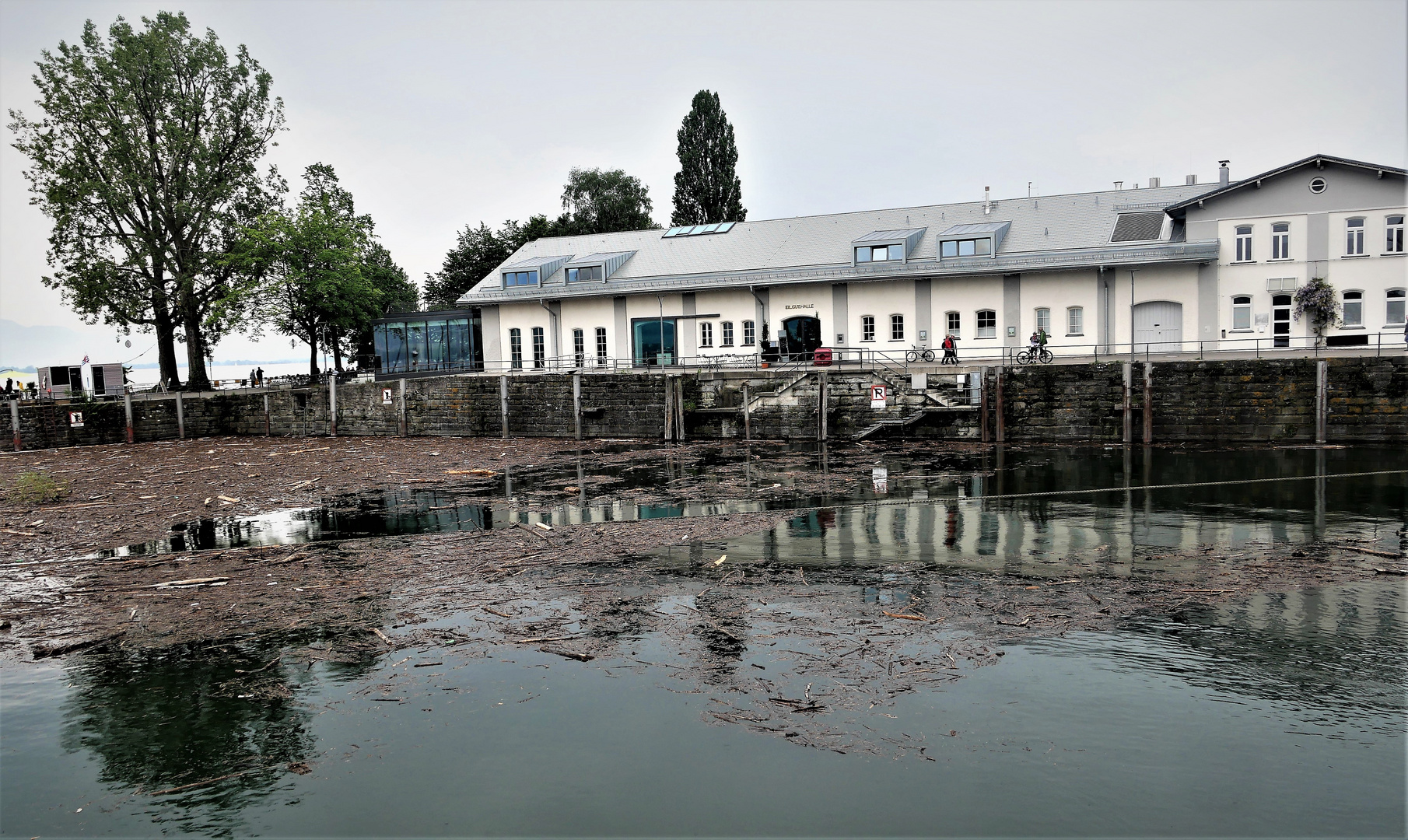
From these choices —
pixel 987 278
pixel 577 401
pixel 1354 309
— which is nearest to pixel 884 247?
pixel 987 278

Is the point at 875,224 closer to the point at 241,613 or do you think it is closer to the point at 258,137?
the point at 258,137

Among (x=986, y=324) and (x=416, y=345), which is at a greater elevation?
(x=416, y=345)

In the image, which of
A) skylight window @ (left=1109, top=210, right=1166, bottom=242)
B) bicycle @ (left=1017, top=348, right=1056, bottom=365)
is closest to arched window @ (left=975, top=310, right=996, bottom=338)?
bicycle @ (left=1017, top=348, right=1056, bottom=365)

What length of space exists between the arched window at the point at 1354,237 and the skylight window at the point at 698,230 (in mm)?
26143

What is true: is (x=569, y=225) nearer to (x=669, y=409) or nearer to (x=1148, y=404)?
(x=669, y=409)

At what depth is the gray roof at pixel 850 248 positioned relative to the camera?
38375mm

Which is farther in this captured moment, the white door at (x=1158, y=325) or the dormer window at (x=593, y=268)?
the dormer window at (x=593, y=268)

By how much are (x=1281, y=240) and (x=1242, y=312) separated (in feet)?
9.44

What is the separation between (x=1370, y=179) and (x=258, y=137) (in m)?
47.4

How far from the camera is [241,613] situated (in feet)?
41.0

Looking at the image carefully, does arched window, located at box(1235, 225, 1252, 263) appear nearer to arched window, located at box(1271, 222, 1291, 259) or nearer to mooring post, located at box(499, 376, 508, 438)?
arched window, located at box(1271, 222, 1291, 259)

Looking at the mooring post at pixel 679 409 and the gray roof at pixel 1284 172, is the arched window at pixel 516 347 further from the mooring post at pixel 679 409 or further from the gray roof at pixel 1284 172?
the gray roof at pixel 1284 172

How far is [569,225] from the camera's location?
61.6 m

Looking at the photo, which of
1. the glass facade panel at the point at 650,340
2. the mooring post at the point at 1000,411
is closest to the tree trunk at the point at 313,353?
the glass facade panel at the point at 650,340
